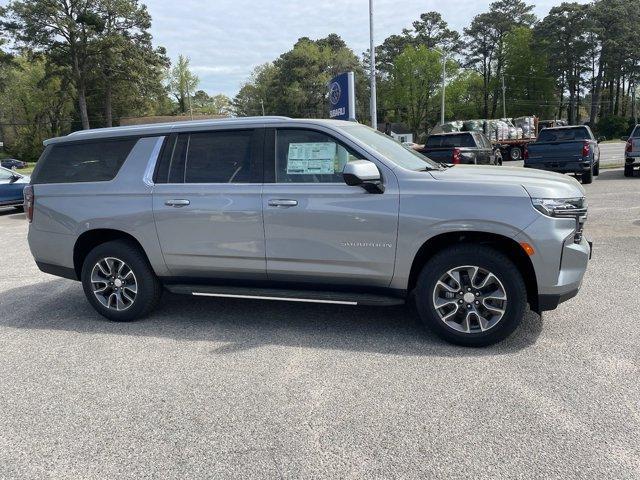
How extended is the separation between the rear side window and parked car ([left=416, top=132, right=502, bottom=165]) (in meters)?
10.7

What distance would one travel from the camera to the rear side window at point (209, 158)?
15.5 feet

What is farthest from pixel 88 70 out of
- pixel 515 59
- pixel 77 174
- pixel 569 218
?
pixel 515 59

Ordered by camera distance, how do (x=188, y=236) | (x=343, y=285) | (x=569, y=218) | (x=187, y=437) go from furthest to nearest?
(x=188, y=236)
(x=343, y=285)
(x=569, y=218)
(x=187, y=437)

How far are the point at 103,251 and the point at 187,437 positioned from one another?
103 inches

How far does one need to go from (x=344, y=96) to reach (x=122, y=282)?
35.6 ft

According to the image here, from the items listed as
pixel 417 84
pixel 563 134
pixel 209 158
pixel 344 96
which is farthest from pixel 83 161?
pixel 417 84

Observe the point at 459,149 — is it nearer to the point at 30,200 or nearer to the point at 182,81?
the point at 30,200

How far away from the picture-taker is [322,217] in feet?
14.4

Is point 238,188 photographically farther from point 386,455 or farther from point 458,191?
point 386,455

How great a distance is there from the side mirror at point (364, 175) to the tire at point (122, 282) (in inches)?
86.9

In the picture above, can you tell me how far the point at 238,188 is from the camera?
4.65 metres

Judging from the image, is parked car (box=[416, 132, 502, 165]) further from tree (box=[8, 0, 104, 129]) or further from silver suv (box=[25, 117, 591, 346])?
tree (box=[8, 0, 104, 129])

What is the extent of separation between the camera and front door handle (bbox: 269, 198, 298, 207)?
176 inches

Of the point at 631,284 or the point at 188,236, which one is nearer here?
the point at 188,236
